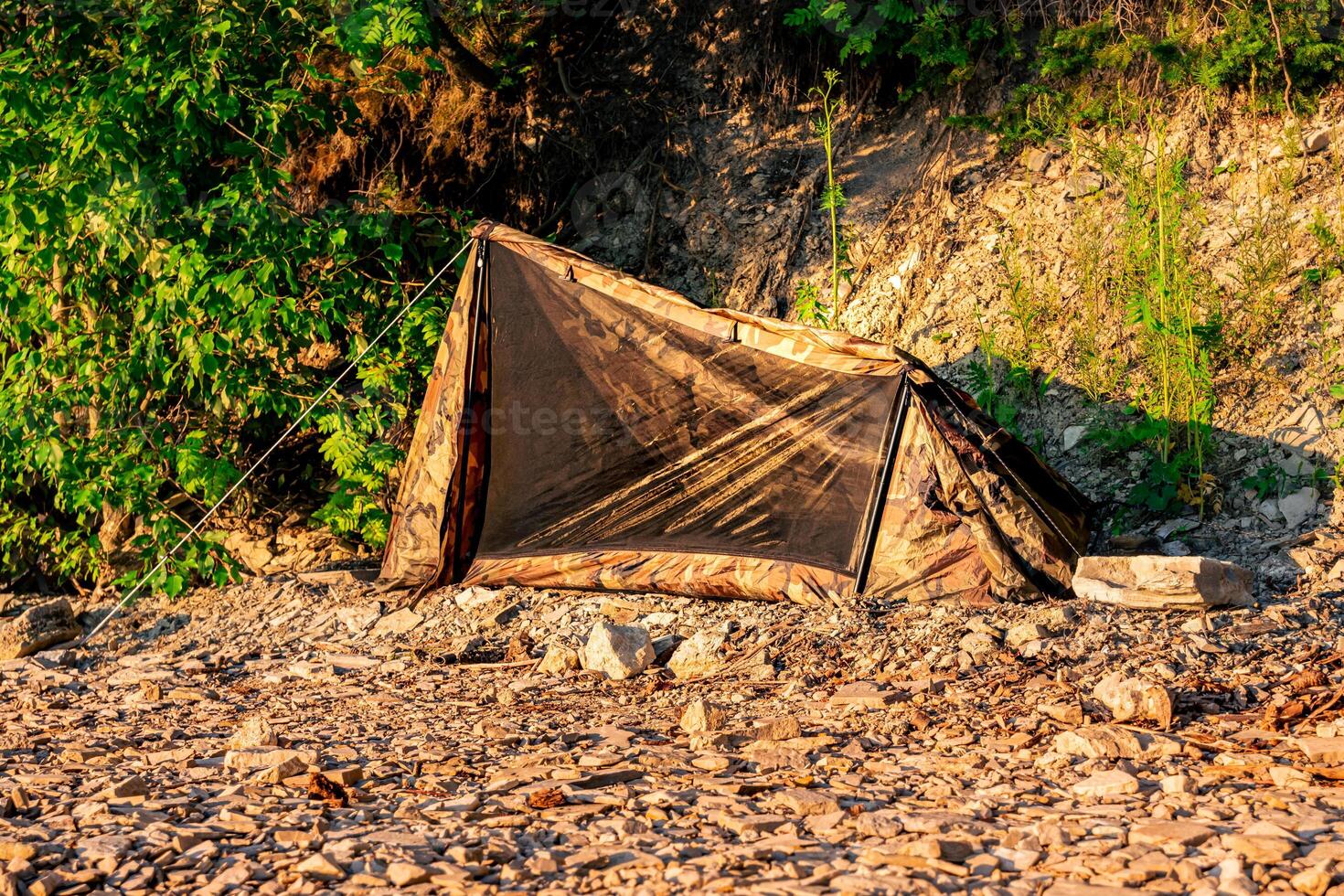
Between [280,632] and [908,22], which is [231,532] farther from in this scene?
[908,22]

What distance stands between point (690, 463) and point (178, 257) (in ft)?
8.39

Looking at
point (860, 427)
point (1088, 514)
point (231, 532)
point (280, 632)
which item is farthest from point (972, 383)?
point (231, 532)

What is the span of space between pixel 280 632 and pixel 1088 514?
369cm

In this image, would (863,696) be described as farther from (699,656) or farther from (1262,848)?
(1262,848)

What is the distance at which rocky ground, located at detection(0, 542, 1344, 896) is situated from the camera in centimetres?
267

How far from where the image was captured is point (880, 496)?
16.5 feet

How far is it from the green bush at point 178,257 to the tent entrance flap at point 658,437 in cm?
67

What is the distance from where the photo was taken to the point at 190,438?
591 cm

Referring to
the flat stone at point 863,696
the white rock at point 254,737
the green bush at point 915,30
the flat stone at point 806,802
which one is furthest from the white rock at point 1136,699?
the green bush at point 915,30

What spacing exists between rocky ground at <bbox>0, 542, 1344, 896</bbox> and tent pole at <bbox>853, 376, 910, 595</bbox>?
0.99 ft

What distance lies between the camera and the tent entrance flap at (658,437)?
16.9 feet

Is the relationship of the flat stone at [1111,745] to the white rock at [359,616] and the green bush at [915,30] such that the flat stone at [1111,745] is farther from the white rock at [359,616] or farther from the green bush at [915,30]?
the green bush at [915,30]

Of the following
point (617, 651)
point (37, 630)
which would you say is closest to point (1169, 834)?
point (617, 651)

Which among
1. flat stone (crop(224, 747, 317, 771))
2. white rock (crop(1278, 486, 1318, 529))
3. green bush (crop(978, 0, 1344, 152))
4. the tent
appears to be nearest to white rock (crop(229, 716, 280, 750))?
flat stone (crop(224, 747, 317, 771))
